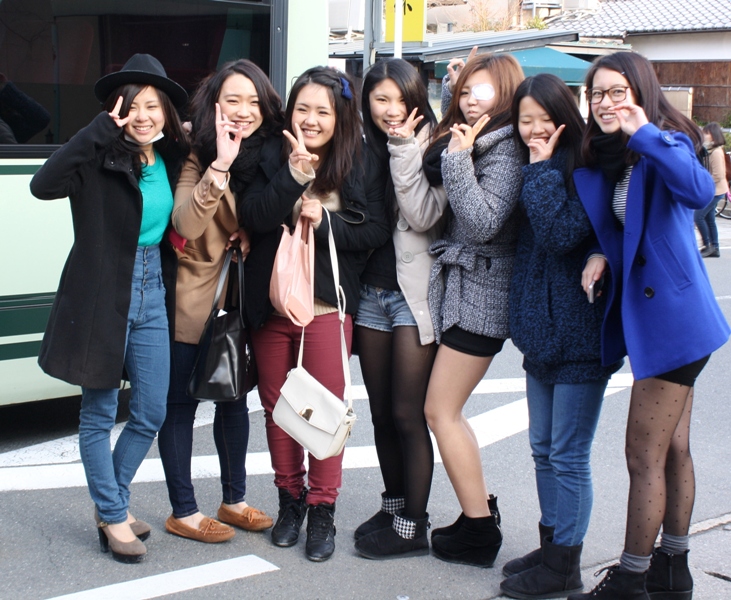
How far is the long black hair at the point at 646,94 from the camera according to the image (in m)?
2.67

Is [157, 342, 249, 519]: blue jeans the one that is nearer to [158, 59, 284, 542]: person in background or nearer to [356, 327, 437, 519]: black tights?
[158, 59, 284, 542]: person in background

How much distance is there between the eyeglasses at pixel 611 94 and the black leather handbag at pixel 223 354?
1394 millimetres

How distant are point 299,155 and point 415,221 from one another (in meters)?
0.47

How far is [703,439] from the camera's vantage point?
197 inches

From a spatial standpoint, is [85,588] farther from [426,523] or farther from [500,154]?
[500,154]

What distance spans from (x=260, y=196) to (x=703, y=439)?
308 cm

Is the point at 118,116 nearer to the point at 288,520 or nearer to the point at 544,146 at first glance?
the point at 544,146

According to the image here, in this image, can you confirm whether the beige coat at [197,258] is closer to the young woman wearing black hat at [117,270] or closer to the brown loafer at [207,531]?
the young woman wearing black hat at [117,270]

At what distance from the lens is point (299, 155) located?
311 centimetres

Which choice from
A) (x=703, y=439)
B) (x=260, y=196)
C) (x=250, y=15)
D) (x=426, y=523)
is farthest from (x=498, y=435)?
(x=250, y=15)

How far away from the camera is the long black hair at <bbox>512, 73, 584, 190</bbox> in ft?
9.50

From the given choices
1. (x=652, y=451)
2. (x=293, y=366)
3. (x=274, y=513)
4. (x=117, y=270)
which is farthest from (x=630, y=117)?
(x=274, y=513)

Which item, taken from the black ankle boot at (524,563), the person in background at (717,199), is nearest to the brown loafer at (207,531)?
the black ankle boot at (524,563)

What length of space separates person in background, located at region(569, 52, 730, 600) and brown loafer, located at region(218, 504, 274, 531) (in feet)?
4.39
